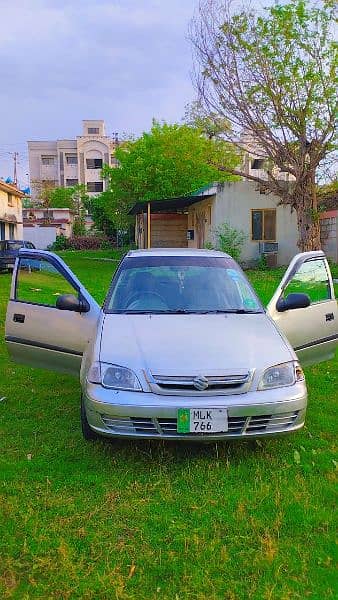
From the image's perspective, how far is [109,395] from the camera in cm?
358

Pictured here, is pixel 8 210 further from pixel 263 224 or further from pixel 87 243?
pixel 263 224

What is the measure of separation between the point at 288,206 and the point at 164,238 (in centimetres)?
828

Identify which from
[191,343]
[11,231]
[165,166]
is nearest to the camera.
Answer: [191,343]

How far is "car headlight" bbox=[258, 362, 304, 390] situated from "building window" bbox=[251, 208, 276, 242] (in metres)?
17.8

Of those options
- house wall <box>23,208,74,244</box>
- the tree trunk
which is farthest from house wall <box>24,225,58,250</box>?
the tree trunk

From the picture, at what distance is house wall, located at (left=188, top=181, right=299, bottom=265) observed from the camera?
818 inches

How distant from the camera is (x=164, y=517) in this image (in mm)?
3047

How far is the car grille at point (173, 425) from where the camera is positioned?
3494mm

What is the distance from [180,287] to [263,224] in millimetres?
17053

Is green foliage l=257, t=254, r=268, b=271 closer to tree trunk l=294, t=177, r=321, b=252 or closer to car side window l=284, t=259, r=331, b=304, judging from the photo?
tree trunk l=294, t=177, r=321, b=252

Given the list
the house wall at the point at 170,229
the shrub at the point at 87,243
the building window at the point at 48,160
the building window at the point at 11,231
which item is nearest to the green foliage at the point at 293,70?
the house wall at the point at 170,229

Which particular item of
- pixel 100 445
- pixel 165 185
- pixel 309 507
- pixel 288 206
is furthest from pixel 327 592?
pixel 165 185

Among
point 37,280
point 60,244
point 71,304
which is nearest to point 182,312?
point 71,304

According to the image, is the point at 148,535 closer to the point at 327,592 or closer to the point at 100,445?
the point at 327,592
